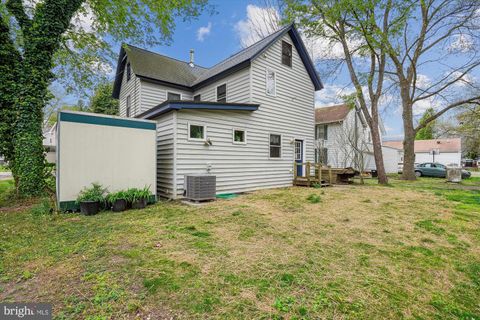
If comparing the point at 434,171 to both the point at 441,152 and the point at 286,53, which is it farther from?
the point at 441,152

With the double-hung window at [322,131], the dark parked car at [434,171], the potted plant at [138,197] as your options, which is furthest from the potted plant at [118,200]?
the dark parked car at [434,171]

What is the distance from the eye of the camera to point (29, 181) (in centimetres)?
687

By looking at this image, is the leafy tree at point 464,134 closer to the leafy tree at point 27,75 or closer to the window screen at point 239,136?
the window screen at point 239,136

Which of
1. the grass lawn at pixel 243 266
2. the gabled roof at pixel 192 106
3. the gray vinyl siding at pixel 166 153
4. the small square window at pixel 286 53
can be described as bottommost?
the grass lawn at pixel 243 266

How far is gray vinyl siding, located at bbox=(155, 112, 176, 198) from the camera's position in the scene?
723cm

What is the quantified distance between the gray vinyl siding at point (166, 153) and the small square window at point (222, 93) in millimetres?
3691

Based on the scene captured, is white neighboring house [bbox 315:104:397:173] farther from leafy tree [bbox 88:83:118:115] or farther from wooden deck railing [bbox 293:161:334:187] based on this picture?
leafy tree [bbox 88:83:118:115]

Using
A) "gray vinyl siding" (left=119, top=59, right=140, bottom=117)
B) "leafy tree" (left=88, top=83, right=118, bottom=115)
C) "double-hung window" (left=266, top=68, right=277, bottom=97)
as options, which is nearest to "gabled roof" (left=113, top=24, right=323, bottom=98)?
"gray vinyl siding" (left=119, top=59, right=140, bottom=117)

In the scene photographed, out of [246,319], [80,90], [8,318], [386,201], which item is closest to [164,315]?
[246,319]

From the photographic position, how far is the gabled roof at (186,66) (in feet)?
33.6

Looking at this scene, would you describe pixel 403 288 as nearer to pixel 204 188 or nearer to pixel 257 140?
pixel 204 188

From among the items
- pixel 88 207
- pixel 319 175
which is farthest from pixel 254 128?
pixel 88 207

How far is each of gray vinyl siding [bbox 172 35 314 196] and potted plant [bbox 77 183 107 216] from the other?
7.28 ft

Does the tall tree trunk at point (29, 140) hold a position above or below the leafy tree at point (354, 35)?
below
